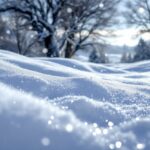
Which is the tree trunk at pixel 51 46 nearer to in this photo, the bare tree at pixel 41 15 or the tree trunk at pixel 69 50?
the bare tree at pixel 41 15

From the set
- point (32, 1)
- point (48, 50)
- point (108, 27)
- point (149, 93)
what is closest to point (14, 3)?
point (32, 1)

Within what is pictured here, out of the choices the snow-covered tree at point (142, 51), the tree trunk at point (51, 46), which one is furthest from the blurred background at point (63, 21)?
the snow-covered tree at point (142, 51)

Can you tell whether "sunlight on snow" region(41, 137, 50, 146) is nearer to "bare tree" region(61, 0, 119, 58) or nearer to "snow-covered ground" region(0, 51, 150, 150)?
"snow-covered ground" region(0, 51, 150, 150)

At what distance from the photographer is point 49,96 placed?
228 centimetres

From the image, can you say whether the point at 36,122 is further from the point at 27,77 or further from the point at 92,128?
the point at 27,77

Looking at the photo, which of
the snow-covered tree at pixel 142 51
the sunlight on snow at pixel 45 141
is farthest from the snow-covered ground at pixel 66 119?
the snow-covered tree at pixel 142 51

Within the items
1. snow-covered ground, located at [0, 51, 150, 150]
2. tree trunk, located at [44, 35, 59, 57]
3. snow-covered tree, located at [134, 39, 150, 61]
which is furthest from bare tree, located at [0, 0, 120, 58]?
snow-covered tree, located at [134, 39, 150, 61]

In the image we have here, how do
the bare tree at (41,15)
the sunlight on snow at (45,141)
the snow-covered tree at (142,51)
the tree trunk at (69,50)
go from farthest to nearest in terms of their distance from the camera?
the snow-covered tree at (142,51)
the tree trunk at (69,50)
the bare tree at (41,15)
the sunlight on snow at (45,141)

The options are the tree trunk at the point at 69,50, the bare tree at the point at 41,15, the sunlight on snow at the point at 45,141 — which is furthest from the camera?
the tree trunk at the point at 69,50

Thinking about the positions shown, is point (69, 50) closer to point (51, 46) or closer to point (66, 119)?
point (51, 46)

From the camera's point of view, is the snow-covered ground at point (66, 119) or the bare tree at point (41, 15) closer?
the snow-covered ground at point (66, 119)

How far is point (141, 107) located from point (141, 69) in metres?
3.95

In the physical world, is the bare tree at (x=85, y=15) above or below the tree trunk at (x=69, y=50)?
above

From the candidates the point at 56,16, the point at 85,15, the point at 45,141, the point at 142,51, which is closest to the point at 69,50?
the point at 85,15
